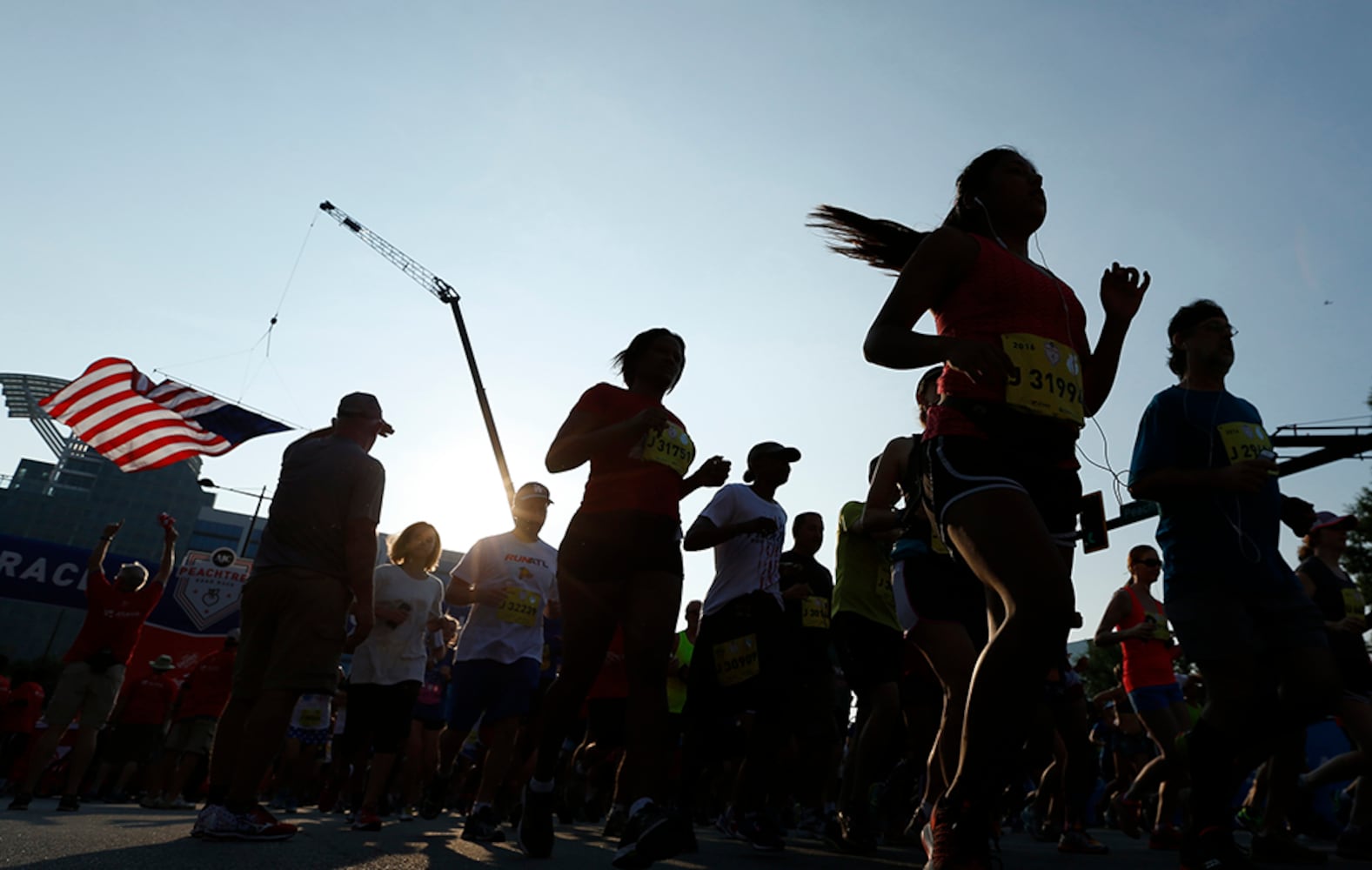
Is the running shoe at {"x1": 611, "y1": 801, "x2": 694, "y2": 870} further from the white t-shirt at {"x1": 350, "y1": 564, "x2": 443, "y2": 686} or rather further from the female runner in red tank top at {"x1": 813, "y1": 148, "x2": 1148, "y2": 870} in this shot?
the white t-shirt at {"x1": 350, "y1": 564, "x2": 443, "y2": 686}

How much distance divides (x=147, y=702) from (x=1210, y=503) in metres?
10.4

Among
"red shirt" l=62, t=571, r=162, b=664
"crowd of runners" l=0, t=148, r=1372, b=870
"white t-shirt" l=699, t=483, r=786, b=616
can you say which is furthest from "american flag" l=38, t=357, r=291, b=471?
"white t-shirt" l=699, t=483, r=786, b=616

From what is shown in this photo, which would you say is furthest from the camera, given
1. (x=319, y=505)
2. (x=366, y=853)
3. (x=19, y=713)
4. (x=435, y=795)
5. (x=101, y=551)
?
(x=19, y=713)

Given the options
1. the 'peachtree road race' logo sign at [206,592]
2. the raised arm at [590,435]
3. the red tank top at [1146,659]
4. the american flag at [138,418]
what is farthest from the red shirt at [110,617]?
the 'peachtree road race' logo sign at [206,592]

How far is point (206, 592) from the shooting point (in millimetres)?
15188

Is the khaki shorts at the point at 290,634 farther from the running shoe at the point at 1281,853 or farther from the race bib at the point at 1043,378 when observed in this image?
the running shoe at the point at 1281,853

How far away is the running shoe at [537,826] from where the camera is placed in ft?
11.1

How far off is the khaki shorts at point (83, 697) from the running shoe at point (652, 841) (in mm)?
6006

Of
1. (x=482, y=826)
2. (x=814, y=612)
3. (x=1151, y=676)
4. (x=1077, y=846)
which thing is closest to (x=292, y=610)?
(x=482, y=826)

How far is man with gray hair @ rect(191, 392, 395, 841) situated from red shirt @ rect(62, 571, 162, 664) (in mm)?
3832

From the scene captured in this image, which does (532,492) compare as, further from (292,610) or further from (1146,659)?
(1146,659)

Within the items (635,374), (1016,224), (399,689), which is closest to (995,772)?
(1016,224)

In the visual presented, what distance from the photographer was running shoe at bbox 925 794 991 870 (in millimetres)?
1987

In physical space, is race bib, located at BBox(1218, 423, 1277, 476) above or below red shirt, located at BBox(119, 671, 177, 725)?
above
